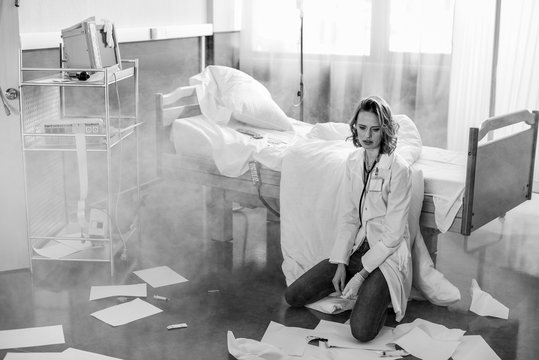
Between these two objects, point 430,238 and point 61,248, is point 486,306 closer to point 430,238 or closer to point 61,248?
point 430,238

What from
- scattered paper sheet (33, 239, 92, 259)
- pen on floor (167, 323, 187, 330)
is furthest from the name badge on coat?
scattered paper sheet (33, 239, 92, 259)

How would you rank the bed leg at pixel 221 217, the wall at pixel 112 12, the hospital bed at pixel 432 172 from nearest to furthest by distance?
the hospital bed at pixel 432 172
the wall at pixel 112 12
the bed leg at pixel 221 217

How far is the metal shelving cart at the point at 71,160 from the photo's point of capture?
300cm

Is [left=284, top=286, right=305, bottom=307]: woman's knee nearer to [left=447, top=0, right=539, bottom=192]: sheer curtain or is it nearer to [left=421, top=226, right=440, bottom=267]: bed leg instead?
[left=421, top=226, right=440, bottom=267]: bed leg

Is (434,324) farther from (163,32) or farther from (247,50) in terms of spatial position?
(247,50)

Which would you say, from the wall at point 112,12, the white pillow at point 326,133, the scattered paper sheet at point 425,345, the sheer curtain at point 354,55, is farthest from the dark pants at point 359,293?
the sheer curtain at point 354,55

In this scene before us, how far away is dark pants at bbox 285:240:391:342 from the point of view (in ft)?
8.16

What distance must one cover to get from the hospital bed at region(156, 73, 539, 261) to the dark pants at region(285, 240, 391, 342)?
0.41 metres

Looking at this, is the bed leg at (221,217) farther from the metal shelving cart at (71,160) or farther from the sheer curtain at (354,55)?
the sheer curtain at (354,55)

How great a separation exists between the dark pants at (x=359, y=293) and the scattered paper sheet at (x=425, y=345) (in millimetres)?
113

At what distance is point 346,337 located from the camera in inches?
100

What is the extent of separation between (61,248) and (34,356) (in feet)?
3.38

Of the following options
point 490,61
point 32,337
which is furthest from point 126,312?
point 490,61

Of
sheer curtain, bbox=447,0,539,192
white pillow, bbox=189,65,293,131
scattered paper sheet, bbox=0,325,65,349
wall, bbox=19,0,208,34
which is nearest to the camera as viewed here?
scattered paper sheet, bbox=0,325,65,349
